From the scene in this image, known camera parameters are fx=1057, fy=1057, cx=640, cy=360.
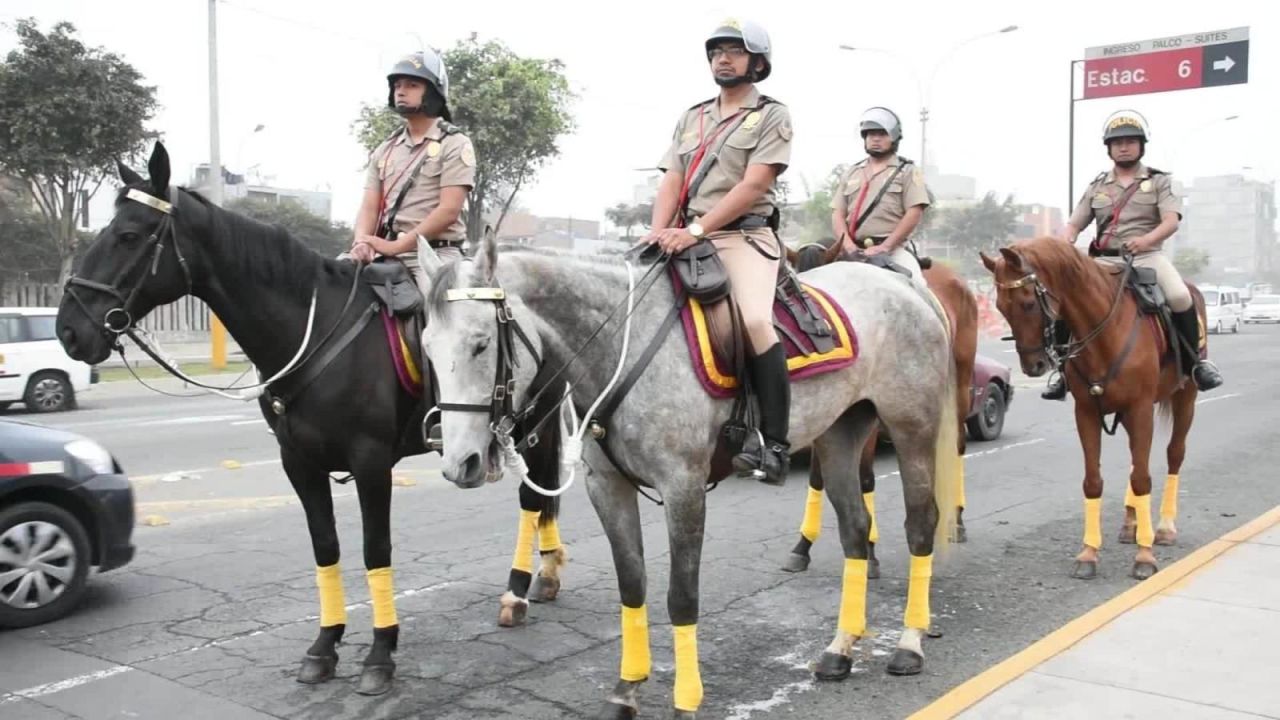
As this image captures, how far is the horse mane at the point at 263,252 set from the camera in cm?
492

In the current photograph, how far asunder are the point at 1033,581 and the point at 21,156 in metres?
24.6

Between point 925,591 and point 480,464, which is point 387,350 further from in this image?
point 925,591

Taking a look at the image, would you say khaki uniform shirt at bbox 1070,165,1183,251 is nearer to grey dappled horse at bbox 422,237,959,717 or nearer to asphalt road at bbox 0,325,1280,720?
asphalt road at bbox 0,325,1280,720

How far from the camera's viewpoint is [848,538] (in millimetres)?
5422

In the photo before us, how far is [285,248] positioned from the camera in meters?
5.05

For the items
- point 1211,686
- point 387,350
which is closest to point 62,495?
point 387,350

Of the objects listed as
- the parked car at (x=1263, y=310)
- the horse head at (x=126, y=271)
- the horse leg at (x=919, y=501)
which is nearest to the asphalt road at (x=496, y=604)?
the horse leg at (x=919, y=501)

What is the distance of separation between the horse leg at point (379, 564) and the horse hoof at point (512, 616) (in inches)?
37.4

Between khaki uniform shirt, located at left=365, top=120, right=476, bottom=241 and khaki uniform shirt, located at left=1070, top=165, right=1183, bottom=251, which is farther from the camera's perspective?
khaki uniform shirt, located at left=1070, top=165, right=1183, bottom=251

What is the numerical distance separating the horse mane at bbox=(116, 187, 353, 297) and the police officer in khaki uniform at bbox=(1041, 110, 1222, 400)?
528 centimetres

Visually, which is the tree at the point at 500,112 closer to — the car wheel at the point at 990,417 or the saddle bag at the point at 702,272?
the car wheel at the point at 990,417

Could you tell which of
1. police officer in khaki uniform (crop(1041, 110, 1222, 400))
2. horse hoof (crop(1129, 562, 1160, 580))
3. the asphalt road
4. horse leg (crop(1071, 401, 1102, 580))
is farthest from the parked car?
horse hoof (crop(1129, 562, 1160, 580))

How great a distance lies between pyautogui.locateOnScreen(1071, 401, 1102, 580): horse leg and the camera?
6.82m

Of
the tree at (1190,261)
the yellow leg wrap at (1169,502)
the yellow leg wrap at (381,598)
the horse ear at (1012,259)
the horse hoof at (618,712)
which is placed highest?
the tree at (1190,261)
